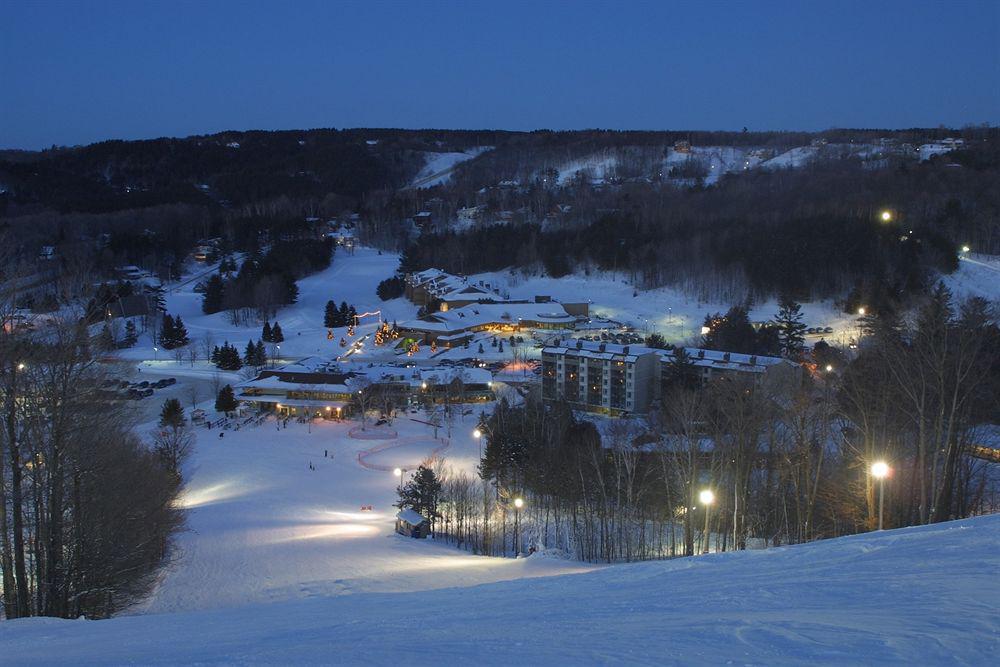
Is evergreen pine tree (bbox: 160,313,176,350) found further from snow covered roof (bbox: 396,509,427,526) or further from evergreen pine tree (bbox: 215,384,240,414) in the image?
snow covered roof (bbox: 396,509,427,526)

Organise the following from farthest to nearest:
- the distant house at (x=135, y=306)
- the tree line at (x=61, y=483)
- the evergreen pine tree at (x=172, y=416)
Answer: the distant house at (x=135, y=306), the evergreen pine tree at (x=172, y=416), the tree line at (x=61, y=483)

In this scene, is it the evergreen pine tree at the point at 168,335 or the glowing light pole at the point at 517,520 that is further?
the evergreen pine tree at the point at 168,335

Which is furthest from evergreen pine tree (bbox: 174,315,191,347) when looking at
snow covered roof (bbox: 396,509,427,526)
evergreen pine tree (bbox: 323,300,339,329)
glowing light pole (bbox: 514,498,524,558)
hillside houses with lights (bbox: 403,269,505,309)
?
glowing light pole (bbox: 514,498,524,558)

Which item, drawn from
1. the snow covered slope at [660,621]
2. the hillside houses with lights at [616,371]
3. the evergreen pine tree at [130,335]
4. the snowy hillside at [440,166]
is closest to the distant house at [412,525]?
the snow covered slope at [660,621]

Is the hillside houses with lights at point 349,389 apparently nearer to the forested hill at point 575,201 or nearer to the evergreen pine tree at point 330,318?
the forested hill at point 575,201

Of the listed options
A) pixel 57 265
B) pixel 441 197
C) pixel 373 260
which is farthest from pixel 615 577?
pixel 441 197

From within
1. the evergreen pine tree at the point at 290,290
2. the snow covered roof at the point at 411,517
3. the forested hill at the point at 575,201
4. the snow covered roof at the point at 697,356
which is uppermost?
the forested hill at the point at 575,201

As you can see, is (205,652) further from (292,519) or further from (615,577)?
(292,519)

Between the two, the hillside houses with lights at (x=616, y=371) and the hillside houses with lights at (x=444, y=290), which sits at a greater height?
the hillside houses with lights at (x=444, y=290)
